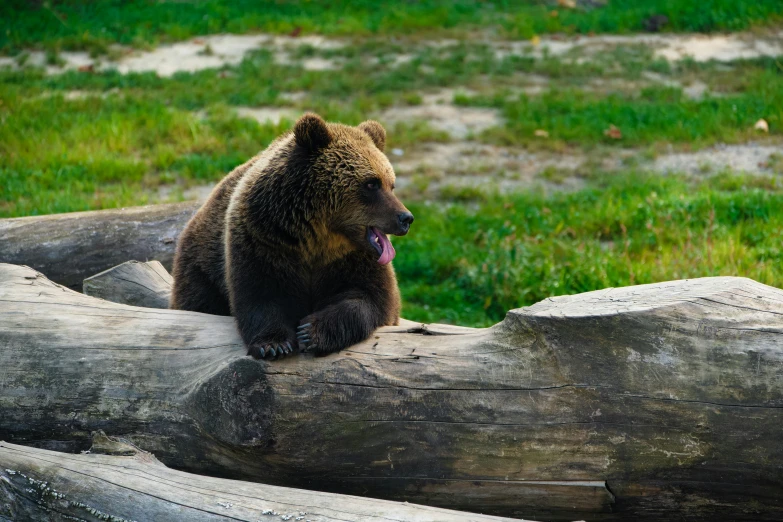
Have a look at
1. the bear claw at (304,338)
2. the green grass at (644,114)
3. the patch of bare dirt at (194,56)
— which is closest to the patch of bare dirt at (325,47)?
the patch of bare dirt at (194,56)

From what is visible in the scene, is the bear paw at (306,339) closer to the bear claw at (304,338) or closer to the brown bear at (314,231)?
the bear claw at (304,338)

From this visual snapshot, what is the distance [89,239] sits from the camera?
5.62m

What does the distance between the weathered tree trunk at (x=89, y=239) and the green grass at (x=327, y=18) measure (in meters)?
7.67

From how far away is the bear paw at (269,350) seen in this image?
3512 mm

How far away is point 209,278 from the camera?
4.68 metres

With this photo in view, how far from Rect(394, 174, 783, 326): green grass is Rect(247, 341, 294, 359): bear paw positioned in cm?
290

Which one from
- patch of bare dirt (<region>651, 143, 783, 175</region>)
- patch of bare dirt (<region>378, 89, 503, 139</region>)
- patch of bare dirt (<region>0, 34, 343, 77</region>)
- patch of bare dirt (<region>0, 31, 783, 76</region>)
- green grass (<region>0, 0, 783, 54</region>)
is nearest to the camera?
patch of bare dirt (<region>651, 143, 783, 175</region>)

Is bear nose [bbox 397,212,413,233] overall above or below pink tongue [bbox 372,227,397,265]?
above

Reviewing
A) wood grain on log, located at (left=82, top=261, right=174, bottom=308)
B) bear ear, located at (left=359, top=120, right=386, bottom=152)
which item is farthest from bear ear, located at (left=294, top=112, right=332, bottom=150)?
wood grain on log, located at (left=82, top=261, right=174, bottom=308)

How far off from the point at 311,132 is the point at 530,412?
1.67 m

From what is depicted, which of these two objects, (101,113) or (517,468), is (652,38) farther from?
(517,468)

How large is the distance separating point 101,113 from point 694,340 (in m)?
8.25

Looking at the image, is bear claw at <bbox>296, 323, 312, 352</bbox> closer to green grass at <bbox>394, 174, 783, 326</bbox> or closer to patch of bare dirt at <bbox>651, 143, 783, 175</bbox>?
green grass at <bbox>394, 174, 783, 326</bbox>

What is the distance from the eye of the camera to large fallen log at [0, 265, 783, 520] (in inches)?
126
